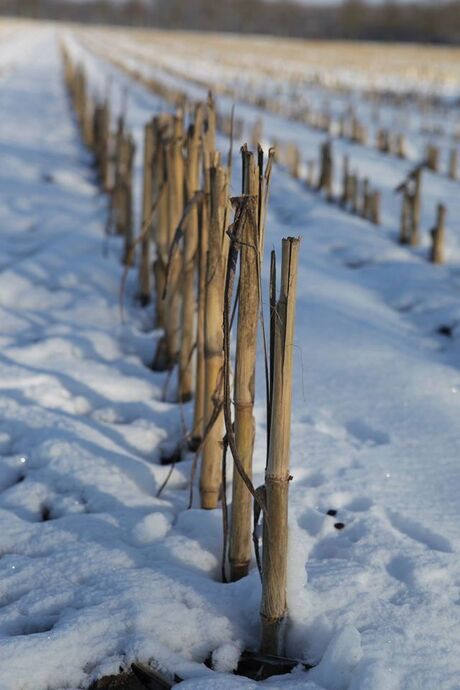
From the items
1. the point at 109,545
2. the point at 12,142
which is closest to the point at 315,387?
the point at 109,545

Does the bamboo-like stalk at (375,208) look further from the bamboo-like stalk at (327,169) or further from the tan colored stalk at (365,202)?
the bamboo-like stalk at (327,169)

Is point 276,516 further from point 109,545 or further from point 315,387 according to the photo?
point 315,387

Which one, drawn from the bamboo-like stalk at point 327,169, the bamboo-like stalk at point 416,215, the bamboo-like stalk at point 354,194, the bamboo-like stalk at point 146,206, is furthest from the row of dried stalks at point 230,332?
the bamboo-like stalk at point 327,169

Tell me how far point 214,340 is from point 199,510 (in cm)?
41

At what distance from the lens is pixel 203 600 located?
5.51ft

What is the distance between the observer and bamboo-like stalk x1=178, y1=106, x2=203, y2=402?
8.14 ft

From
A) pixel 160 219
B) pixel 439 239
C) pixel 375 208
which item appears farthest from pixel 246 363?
pixel 375 208

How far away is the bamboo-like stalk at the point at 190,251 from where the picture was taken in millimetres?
2482

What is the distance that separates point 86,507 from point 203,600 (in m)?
0.49

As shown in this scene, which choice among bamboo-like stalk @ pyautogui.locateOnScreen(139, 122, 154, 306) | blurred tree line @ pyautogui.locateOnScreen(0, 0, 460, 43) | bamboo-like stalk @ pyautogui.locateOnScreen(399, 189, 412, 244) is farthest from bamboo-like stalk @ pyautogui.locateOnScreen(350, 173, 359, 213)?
blurred tree line @ pyautogui.locateOnScreen(0, 0, 460, 43)

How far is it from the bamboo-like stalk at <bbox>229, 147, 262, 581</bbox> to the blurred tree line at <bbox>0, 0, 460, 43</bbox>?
56285 millimetres

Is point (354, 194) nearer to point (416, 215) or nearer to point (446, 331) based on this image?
point (416, 215)

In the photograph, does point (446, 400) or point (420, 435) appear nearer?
point (420, 435)

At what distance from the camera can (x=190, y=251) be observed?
249 centimetres
